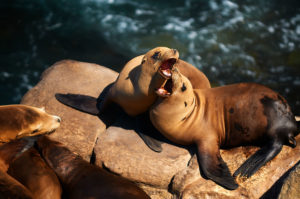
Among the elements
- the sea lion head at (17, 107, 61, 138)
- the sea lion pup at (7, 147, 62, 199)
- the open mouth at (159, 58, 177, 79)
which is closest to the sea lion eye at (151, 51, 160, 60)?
the open mouth at (159, 58, 177, 79)

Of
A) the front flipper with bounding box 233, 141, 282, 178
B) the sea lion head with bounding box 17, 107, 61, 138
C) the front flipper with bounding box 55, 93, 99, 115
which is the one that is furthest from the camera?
the front flipper with bounding box 55, 93, 99, 115

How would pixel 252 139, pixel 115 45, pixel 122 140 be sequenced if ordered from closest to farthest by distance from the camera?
pixel 252 139
pixel 122 140
pixel 115 45

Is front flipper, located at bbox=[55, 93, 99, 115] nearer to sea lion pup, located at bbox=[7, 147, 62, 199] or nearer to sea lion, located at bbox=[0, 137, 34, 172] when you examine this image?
sea lion, located at bbox=[0, 137, 34, 172]

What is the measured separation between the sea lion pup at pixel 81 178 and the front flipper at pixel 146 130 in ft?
2.04

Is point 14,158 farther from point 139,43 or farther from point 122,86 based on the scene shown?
point 139,43

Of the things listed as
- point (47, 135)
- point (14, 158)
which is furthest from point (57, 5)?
point (14, 158)

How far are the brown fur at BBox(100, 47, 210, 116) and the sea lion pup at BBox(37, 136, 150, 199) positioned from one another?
3.02ft

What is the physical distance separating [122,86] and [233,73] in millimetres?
3871

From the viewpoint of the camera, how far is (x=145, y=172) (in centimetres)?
435

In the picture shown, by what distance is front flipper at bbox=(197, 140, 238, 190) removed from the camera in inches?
158

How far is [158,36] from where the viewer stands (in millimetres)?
8781

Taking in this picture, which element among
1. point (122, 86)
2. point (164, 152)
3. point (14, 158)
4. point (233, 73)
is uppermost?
point (122, 86)

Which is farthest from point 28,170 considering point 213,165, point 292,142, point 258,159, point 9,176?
point 292,142

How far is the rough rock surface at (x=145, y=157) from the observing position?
160 inches
